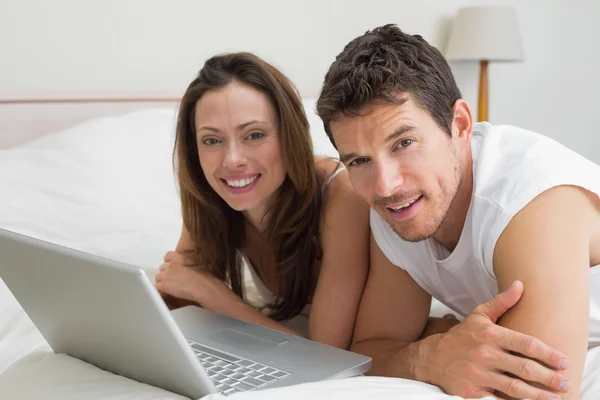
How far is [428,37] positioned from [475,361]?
232 cm

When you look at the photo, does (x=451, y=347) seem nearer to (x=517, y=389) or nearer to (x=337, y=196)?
(x=517, y=389)

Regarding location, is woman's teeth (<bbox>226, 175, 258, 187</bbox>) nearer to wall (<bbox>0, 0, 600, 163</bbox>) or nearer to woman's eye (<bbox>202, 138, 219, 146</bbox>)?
woman's eye (<bbox>202, 138, 219, 146</bbox>)

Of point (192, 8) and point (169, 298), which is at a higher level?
point (192, 8)

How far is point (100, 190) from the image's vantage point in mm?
1926

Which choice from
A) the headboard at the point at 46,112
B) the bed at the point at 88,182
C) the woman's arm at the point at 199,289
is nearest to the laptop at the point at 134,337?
the woman's arm at the point at 199,289

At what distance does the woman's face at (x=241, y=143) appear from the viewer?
145 cm

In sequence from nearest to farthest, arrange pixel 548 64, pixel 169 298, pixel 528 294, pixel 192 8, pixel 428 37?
1. pixel 528 294
2. pixel 169 298
3. pixel 192 8
4. pixel 428 37
5. pixel 548 64

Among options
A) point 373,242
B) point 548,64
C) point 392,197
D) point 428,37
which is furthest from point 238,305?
point 548,64

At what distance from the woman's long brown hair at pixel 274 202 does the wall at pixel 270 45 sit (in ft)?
2.73

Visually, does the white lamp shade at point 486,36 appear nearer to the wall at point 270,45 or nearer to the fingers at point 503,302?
the wall at point 270,45

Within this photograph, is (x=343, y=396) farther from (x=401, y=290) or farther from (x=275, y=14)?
(x=275, y=14)

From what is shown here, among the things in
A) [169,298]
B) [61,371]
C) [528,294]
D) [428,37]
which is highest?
[428,37]

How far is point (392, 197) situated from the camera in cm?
114

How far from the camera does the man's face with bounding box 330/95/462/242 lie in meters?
1.12
